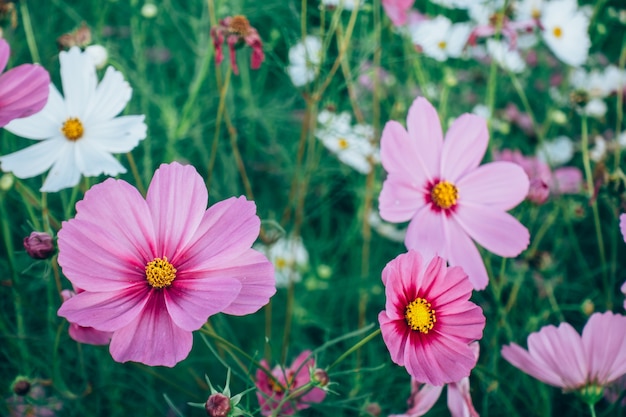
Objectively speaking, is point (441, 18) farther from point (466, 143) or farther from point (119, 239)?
point (119, 239)

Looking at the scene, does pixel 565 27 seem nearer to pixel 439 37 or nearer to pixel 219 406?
pixel 439 37

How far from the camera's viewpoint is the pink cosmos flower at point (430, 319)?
0.52 meters

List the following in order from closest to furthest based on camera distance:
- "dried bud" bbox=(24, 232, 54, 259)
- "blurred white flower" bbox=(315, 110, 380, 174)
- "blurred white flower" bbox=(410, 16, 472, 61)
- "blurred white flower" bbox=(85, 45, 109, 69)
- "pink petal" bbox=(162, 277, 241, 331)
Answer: "pink petal" bbox=(162, 277, 241, 331)
"dried bud" bbox=(24, 232, 54, 259)
"blurred white flower" bbox=(85, 45, 109, 69)
"blurred white flower" bbox=(315, 110, 380, 174)
"blurred white flower" bbox=(410, 16, 472, 61)

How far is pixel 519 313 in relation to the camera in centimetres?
104

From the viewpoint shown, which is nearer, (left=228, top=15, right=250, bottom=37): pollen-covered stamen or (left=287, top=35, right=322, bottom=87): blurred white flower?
(left=228, top=15, right=250, bottom=37): pollen-covered stamen

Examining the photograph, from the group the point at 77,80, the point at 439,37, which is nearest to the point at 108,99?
the point at 77,80

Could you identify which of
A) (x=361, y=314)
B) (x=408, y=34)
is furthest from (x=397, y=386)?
(x=408, y=34)

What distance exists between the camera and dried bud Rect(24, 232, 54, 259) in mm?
572

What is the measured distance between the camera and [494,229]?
68 centimetres

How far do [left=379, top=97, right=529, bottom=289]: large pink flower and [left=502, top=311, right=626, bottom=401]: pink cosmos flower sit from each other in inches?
3.2

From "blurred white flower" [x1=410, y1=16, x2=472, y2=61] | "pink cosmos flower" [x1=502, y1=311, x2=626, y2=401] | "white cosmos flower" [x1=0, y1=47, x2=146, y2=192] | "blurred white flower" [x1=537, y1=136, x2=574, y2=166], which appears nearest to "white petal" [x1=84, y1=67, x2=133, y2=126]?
"white cosmos flower" [x1=0, y1=47, x2=146, y2=192]

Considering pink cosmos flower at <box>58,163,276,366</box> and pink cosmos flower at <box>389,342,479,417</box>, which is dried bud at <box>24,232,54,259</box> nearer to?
pink cosmos flower at <box>58,163,276,366</box>

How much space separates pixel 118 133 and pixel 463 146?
15.0 inches

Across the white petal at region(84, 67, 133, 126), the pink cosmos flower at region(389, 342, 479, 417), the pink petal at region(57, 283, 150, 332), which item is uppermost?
the white petal at region(84, 67, 133, 126)
